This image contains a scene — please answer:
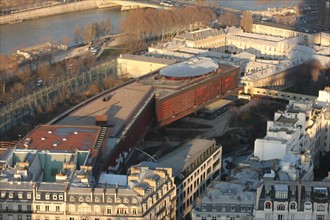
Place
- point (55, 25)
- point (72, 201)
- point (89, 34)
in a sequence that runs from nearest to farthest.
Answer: point (72, 201), point (89, 34), point (55, 25)

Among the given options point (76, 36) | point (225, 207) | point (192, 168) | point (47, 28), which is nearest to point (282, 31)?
point (76, 36)

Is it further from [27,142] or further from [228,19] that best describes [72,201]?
[228,19]

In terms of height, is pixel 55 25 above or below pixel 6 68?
below

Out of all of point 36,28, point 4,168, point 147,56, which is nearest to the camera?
point 4,168

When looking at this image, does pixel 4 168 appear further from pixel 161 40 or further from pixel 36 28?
pixel 36 28

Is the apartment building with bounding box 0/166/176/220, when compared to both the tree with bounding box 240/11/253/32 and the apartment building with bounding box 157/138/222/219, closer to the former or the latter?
the apartment building with bounding box 157/138/222/219

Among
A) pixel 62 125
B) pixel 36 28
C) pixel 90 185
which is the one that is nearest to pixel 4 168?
pixel 90 185
